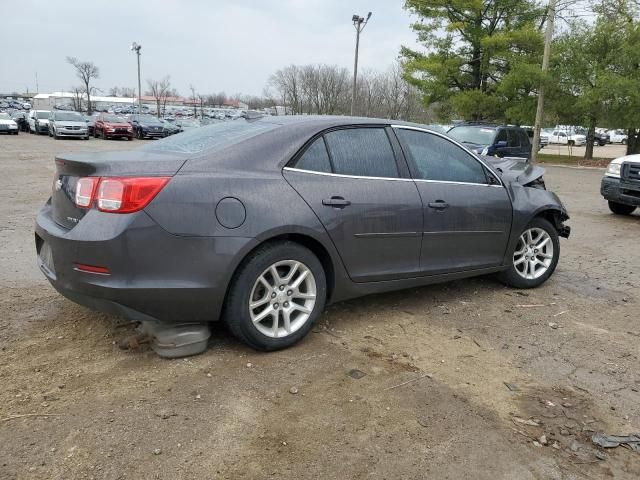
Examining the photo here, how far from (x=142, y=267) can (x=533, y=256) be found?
12.2 ft

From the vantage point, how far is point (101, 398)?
122 inches

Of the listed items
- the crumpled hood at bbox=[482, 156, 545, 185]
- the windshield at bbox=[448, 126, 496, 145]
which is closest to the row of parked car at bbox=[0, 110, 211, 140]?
the windshield at bbox=[448, 126, 496, 145]

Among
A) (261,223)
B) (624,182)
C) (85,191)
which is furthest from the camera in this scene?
(624,182)

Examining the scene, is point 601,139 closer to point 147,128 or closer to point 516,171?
point 147,128

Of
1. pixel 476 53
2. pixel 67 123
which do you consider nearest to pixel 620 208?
pixel 476 53

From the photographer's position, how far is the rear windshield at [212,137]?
3.71 m

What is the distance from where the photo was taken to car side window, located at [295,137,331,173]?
12.5 ft

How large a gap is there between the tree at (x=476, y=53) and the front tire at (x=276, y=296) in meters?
24.6

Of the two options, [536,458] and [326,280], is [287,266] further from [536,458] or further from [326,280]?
[536,458]

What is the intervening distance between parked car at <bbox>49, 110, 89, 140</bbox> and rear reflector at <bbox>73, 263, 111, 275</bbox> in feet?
101

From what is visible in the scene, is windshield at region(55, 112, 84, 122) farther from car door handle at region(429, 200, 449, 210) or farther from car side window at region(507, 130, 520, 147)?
car door handle at region(429, 200, 449, 210)

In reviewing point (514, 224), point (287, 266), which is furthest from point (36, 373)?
point (514, 224)

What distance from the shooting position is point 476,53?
92.4ft

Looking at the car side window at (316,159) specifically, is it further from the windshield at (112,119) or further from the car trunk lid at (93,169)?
the windshield at (112,119)
